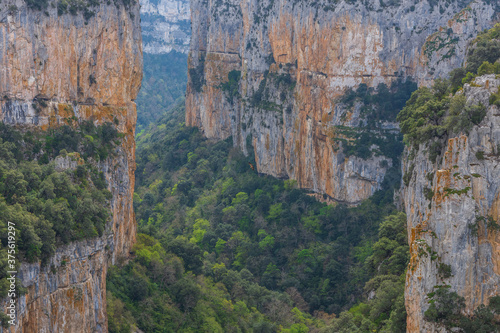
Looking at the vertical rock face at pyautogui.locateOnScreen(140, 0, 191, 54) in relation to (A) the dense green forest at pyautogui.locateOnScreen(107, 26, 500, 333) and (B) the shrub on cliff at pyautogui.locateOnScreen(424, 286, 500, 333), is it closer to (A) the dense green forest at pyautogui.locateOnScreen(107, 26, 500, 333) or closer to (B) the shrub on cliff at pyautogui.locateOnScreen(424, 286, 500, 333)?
(A) the dense green forest at pyautogui.locateOnScreen(107, 26, 500, 333)

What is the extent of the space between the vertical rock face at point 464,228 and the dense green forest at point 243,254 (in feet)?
13.5

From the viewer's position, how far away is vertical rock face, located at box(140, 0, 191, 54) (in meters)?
128

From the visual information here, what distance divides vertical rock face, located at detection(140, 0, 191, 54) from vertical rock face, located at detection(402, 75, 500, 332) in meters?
109

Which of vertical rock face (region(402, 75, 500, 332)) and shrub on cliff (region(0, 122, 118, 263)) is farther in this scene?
shrub on cliff (region(0, 122, 118, 263))

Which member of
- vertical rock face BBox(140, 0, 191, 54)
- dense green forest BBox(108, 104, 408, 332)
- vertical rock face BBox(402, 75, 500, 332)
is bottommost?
dense green forest BBox(108, 104, 408, 332)

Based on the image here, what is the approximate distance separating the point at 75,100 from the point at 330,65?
27163 mm

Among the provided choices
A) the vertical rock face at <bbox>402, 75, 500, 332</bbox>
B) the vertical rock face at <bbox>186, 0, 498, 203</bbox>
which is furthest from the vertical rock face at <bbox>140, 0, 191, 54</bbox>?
the vertical rock face at <bbox>402, 75, 500, 332</bbox>

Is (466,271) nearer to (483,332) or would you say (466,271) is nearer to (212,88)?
(483,332)

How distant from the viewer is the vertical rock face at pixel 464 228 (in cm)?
2484

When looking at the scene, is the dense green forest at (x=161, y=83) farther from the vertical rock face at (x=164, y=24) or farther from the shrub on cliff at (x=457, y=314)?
the shrub on cliff at (x=457, y=314)

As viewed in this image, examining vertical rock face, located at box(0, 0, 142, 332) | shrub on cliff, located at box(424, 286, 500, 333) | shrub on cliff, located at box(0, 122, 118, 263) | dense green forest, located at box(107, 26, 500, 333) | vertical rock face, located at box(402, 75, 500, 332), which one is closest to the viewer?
shrub on cliff, located at box(424, 286, 500, 333)

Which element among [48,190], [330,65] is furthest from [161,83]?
[48,190]

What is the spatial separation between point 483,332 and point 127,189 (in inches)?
916

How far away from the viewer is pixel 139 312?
3547 centimetres
